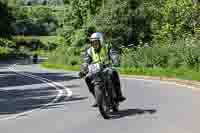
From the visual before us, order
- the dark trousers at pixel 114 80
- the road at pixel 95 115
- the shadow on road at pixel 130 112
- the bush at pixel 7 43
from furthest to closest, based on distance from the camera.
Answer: the bush at pixel 7 43 < the shadow on road at pixel 130 112 < the dark trousers at pixel 114 80 < the road at pixel 95 115

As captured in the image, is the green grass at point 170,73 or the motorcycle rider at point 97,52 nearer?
the motorcycle rider at point 97,52

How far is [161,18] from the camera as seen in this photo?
51.1m

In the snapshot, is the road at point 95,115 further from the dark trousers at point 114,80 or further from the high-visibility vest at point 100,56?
the high-visibility vest at point 100,56

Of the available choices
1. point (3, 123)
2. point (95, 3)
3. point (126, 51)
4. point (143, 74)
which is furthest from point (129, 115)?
point (95, 3)

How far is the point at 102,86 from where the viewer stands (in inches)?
500

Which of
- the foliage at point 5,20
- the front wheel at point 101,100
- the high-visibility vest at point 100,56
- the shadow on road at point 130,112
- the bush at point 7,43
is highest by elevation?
the high-visibility vest at point 100,56

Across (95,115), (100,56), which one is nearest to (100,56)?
(100,56)

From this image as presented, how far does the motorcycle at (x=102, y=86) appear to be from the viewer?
12562mm

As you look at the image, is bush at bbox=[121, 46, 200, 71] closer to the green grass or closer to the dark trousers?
the green grass

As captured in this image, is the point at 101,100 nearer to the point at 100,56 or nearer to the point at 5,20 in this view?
the point at 100,56

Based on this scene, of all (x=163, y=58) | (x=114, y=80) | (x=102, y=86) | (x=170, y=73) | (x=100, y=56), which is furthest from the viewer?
(x=163, y=58)

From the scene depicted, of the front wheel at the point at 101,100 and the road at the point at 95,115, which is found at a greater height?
the front wheel at the point at 101,100

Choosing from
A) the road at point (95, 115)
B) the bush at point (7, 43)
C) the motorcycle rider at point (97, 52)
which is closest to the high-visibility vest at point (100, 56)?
the motorcycle rider at point (97, 52)

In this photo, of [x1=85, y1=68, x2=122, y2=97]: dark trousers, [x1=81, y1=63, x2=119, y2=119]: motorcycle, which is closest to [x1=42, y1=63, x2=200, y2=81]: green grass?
[x1=85, y1=68, x2=122, y2=97]: dark trousers
